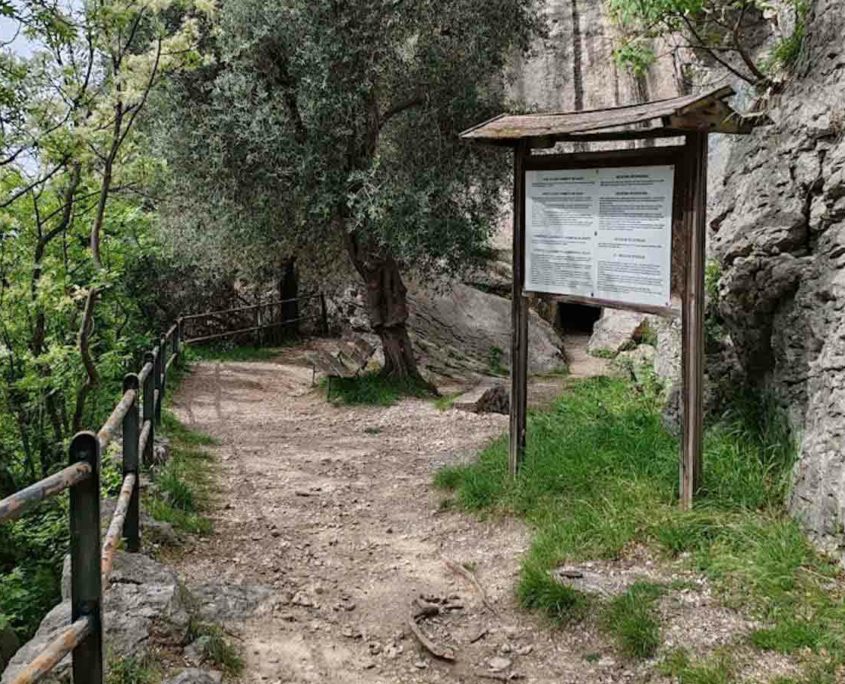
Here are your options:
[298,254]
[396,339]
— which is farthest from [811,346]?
[298,254]

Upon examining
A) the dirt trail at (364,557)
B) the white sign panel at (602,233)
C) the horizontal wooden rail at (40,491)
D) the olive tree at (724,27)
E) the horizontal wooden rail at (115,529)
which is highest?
the olive tree at (724,27)

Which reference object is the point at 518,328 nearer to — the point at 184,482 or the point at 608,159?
the point at 608,159

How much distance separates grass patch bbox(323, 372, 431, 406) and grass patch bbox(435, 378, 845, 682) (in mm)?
4122

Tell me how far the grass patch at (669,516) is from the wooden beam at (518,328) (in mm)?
139

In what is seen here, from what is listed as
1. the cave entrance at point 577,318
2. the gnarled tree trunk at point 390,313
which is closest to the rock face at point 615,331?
the cave entrance at point 577,318

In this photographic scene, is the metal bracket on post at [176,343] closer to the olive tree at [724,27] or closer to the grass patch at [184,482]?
the grass patch at [184,482]

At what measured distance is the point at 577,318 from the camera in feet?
68.6

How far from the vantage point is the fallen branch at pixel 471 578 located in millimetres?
4555

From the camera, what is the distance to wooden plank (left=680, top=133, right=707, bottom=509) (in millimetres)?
4945

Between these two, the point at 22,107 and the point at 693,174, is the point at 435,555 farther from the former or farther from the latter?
the point at 22,107

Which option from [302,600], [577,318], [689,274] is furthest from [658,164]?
Result: [577,318]

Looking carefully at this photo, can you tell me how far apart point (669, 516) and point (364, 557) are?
1.98 metres

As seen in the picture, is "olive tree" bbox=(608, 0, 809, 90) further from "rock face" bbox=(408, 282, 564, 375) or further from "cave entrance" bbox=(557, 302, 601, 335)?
"cave entrance" bbox=(557, 302, 601, 335)

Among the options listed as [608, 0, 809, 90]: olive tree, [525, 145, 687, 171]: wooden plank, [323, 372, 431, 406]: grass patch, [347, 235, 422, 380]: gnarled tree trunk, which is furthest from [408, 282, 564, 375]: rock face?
[525, 145, 687, 171]: wooden plank
